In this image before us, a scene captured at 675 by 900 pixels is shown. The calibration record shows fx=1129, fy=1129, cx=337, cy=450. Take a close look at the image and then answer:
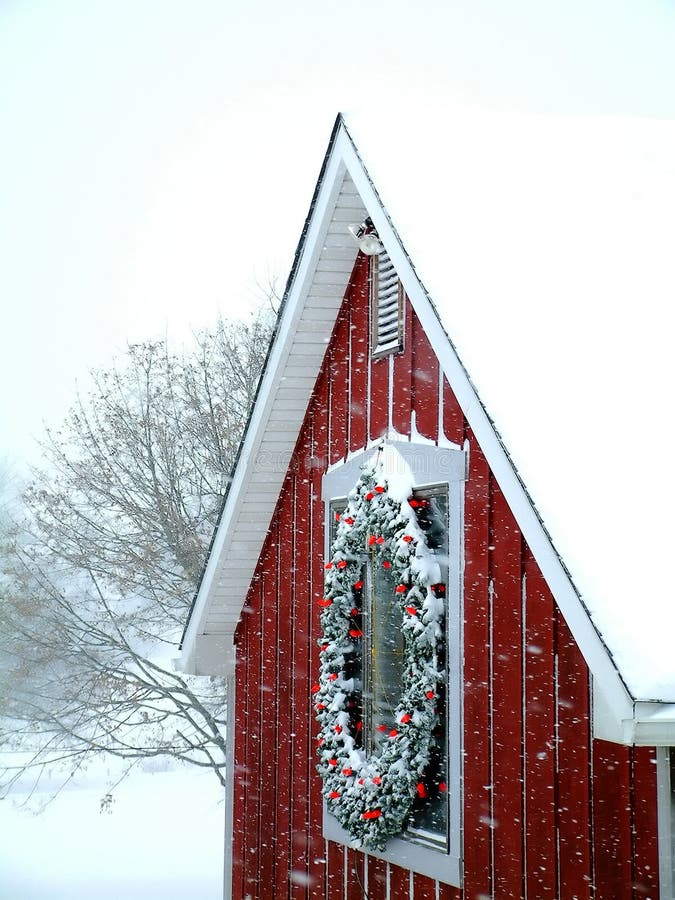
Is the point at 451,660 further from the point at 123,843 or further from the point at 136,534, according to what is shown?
the point at 123,843

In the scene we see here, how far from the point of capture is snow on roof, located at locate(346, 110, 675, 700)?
4410mm

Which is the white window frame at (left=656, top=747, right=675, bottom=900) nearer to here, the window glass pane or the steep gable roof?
the steep gable roof

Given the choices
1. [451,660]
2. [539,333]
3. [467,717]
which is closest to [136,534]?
[451,660]

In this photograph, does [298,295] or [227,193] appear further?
[227,193]

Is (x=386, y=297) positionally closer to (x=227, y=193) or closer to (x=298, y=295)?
(x=298, y=295)

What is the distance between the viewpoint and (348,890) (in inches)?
272

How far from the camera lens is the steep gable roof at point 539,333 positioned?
4.41 meters

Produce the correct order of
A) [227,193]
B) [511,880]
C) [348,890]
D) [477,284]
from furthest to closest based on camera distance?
[227,193] < [348,890] < [477,284] < [511,880]

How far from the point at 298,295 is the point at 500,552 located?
2.79 meters

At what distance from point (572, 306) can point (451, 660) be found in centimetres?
194

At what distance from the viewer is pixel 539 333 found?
221 inches

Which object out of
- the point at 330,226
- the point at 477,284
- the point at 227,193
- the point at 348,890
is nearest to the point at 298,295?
the point at 330,226

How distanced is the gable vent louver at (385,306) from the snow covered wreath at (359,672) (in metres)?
0.76

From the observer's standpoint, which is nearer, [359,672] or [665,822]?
[665,822]
